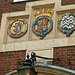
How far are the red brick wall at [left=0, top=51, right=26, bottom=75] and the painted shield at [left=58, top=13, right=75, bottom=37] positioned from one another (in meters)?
1.38

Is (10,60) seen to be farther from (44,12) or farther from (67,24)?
(67,24)

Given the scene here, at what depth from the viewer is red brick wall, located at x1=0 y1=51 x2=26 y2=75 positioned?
7.29 meters

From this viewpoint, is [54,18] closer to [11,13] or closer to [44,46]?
[44,46]


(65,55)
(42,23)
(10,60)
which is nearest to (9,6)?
(42,23)

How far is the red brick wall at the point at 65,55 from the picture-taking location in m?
6.72

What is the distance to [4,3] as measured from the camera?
841 cm

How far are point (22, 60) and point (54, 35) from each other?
122 centimetres

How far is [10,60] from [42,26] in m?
1.45

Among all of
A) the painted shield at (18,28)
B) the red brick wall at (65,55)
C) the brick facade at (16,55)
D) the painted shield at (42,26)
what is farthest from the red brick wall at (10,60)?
the red brick wall at (65,55)

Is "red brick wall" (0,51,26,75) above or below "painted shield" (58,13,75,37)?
below

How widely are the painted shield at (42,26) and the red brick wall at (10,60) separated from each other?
2.56 feet

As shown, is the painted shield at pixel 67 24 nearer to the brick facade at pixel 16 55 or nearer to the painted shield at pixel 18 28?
the brick facade at pixel 16 55

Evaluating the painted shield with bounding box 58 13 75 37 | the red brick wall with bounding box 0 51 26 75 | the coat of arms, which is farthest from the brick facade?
the coat of arms

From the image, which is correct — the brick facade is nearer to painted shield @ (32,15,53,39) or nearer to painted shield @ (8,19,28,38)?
painted shield @ (8,19,28,38)
